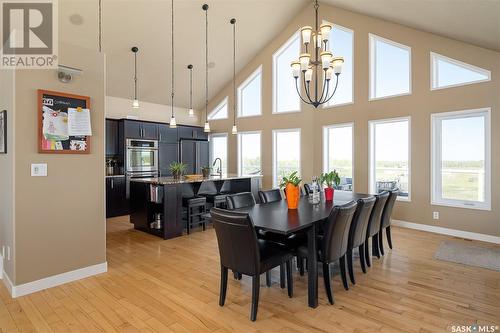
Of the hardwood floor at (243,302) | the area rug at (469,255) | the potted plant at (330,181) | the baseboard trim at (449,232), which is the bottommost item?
the hardwood floor at (243,302)

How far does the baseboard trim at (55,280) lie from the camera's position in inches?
107

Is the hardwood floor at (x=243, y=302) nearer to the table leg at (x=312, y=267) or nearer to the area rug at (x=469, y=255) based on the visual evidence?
the table leg at (x=312, y=267)

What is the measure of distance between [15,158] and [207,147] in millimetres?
5797

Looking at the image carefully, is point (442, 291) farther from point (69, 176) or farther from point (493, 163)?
point (69, 176)

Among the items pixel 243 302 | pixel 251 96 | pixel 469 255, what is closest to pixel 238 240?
pixel 243 302

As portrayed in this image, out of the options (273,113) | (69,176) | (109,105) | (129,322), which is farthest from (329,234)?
(109,105)

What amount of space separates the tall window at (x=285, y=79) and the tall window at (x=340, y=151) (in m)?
1.11

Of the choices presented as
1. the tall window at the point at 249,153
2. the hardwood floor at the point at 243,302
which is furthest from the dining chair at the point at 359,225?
the tall window at the point at 249,153

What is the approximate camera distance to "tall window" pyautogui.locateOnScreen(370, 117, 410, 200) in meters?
5.47

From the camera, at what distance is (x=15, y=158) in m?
2.66

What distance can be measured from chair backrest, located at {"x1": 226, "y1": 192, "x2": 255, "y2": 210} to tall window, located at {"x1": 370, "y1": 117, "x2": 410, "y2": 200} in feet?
11.5

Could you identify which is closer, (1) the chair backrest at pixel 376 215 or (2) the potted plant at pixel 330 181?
(1) the chair backrest at pixel 376 215

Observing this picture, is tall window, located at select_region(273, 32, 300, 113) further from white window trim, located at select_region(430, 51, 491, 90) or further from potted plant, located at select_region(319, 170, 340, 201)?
potted plant, located at select_region(319, 170, 340, 201)

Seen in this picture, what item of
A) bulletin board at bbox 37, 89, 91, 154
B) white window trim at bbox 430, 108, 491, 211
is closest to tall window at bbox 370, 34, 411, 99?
white window trim at bbox 430, 108, 491, 211
